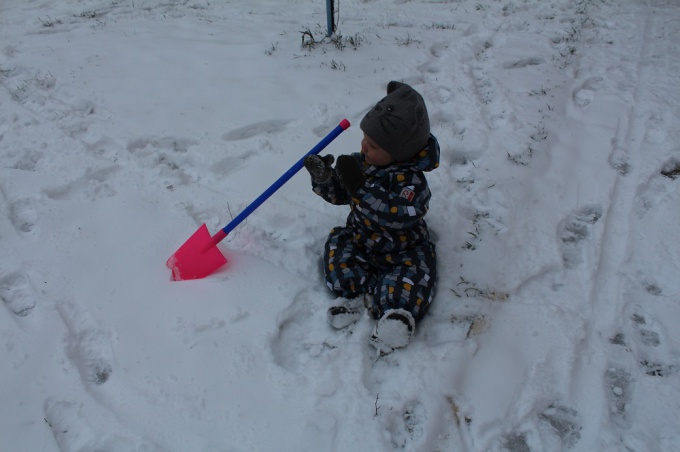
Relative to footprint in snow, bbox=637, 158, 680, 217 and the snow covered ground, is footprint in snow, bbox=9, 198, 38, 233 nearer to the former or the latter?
the snow covered ground

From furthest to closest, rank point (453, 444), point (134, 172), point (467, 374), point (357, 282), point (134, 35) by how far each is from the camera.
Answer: point (134, 35)
point (134, 172)
point (357, 282)
point (467, 374)
point (453, 444)

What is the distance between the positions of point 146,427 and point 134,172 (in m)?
1.82

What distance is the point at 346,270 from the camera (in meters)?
2.67

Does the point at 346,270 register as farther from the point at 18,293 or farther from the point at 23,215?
the point at 23,215

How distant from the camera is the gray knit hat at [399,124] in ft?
7.78

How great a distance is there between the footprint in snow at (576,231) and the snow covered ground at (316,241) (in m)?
0.02

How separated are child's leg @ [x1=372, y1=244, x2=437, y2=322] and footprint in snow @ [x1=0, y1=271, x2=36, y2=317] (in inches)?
67.8

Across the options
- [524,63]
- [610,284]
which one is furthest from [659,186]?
[524,63]

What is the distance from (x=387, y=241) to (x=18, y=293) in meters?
1.90

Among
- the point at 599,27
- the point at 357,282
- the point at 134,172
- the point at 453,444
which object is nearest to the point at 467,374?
the point at 453,444

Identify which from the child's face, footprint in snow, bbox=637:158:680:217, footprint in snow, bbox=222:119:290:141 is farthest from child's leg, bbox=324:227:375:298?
footprint in snow, bbox=637:158:680:217

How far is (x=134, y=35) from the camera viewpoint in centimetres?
520

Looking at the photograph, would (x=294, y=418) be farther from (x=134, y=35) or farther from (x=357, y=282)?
(x=134, y=35)

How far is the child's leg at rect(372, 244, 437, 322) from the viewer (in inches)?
99.0
